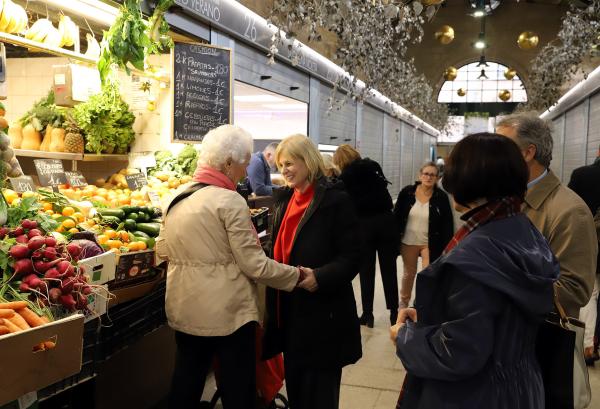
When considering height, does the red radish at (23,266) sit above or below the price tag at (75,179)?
below

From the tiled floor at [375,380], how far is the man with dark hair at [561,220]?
1938 millimetres

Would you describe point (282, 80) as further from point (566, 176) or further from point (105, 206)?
point (566, 176)

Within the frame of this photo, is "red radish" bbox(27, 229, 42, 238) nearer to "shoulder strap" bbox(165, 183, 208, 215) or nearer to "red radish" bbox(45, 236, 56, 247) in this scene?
"red radish" bbox(45, 236, 56, 247)

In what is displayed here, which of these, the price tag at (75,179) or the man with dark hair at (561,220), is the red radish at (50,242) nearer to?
the man with dark hair at (561,220)

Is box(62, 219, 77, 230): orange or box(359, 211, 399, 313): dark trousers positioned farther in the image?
box(359, 211, 399, 313): dark trousers

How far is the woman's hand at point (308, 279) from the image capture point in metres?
2.76

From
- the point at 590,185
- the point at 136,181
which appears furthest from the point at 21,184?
the point at 590,185

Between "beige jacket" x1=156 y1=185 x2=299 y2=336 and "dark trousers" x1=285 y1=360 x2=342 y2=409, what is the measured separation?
441 mm

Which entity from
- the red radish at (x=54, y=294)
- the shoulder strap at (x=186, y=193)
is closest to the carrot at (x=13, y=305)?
the red radish at (x=54, y=294)

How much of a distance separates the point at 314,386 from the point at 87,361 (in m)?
1.10

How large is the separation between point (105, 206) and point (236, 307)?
172 cm

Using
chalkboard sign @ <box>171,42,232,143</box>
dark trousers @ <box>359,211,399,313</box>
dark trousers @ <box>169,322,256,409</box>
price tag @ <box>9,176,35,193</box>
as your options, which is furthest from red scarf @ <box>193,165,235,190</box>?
dark trousers @ <box>359,211,399,313</box>

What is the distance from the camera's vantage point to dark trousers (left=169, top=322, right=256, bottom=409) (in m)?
2.70

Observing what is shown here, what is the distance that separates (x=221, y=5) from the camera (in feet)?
17.3
